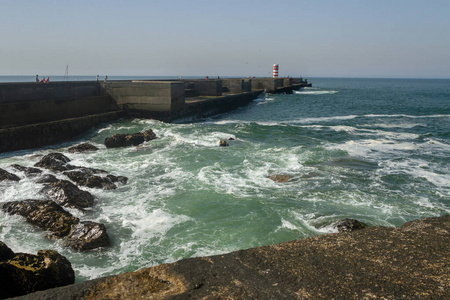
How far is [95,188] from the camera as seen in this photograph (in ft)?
33.6

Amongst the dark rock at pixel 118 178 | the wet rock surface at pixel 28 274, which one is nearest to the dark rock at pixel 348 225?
the wet rock surface at pixel 28 274

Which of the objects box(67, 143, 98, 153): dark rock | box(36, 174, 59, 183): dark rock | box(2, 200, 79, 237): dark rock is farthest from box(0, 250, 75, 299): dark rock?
box(67, 143, 98, 153): dark rock

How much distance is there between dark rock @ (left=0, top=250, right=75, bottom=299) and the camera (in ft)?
14.6

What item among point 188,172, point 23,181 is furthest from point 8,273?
point 188,172

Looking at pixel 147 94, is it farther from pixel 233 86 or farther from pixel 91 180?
pixel 233 86

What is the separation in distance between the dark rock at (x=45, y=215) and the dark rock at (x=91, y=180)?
222 cm

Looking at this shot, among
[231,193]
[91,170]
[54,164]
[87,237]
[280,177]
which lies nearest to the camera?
[87,237]

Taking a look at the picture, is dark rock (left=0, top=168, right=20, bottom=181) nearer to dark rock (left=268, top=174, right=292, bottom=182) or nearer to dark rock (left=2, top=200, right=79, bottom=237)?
dark rock (left=2, top=200, right=79, bottom=237)

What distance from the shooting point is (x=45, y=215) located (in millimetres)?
7672

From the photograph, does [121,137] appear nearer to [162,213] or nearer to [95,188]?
[95,188]

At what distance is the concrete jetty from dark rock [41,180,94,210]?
680cm

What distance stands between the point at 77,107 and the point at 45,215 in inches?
535

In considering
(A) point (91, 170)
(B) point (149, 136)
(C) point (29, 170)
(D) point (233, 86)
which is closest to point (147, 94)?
(B) point (149, 136)

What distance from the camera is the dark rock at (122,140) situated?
634 inches
